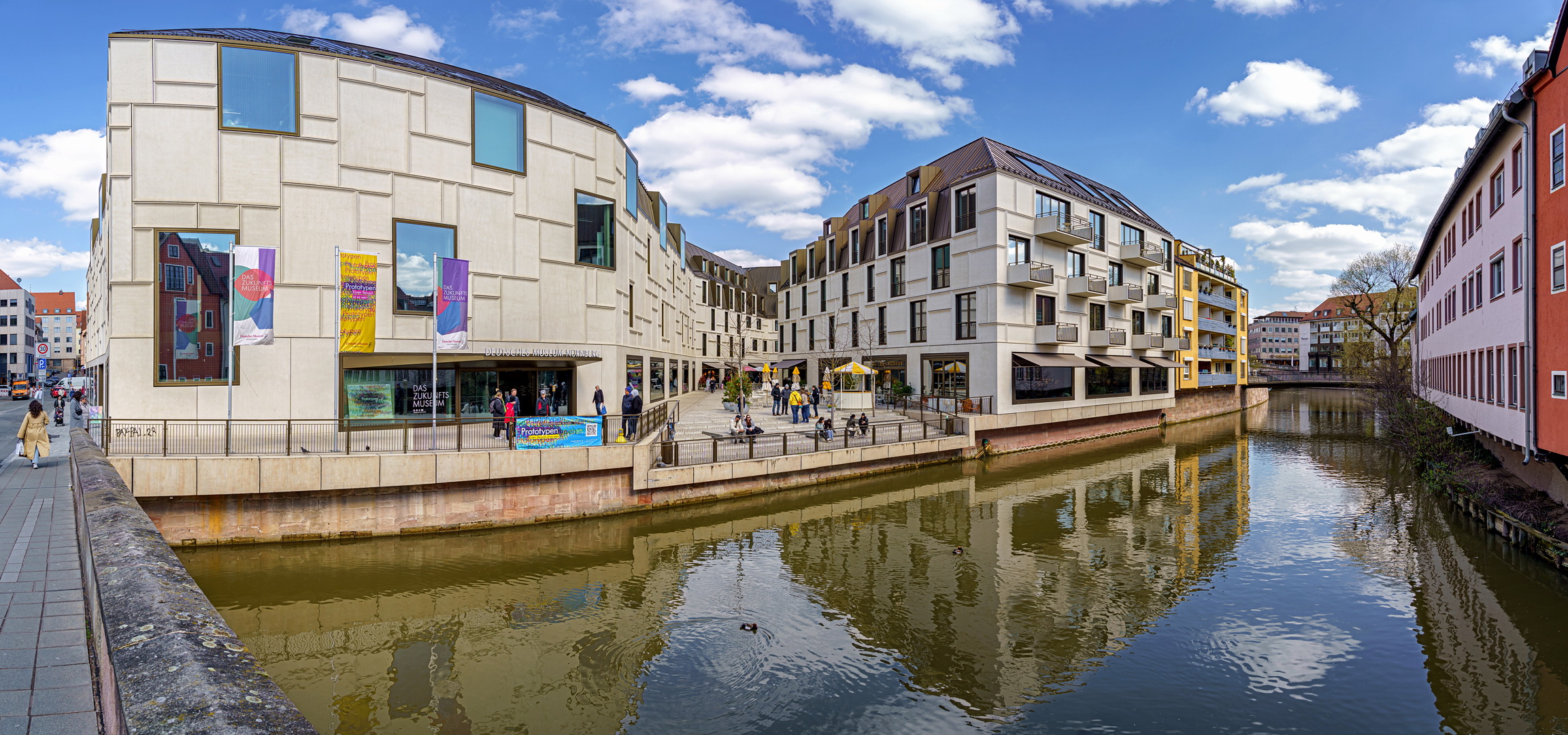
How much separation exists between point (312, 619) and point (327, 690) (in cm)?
290

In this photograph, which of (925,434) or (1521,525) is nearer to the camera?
(1521,525)

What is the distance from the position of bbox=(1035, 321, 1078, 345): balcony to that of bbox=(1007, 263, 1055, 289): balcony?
2406mm

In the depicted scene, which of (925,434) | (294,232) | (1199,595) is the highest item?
(294,232)

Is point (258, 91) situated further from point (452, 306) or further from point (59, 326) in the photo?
point (59, 326)

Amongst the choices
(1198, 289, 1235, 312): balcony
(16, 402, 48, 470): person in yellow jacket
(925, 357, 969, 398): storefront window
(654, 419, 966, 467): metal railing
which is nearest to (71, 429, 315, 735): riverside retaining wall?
(16, 402, 48, 470): person in yellow jacket

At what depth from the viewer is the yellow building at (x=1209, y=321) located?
5234 centimetres

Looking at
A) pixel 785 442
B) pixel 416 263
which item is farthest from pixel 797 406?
pixel 416 263

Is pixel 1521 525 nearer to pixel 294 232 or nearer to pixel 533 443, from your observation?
pixel 533 443

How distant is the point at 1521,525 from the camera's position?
48.7 ft

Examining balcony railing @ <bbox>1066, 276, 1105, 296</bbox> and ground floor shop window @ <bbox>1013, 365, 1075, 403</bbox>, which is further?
balcony railing @ <bbox>1066, 276, 1105, 296</bbox>

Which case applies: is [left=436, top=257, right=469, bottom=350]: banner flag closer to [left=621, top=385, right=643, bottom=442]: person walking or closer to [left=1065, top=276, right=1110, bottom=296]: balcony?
[left=621, top=385, right=643, bottom=442]: person walking

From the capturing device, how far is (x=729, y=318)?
242 feet

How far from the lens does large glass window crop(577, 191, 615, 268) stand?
25047 mm

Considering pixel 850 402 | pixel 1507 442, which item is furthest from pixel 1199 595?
pixel 850 402
